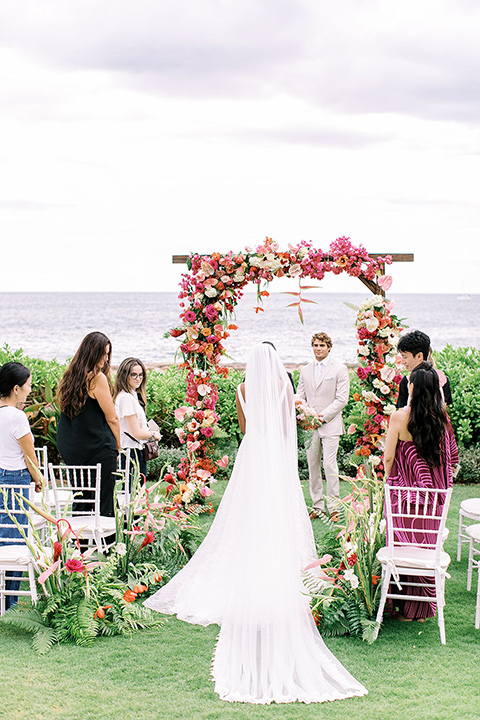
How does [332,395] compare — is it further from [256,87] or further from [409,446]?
→ [256,87]

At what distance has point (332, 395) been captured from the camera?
24.9 feet

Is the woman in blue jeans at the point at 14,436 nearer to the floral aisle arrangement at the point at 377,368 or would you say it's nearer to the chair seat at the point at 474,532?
the chair seat at the point at 474,532

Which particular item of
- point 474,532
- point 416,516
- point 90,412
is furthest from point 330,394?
point 416,516

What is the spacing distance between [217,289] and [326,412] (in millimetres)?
1791

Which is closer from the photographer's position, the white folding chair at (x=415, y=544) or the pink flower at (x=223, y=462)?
the white folding chair at (x=415, y=544)

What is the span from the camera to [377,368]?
7066 millimetres

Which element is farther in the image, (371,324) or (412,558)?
(371,324)

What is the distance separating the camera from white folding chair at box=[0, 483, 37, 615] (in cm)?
445

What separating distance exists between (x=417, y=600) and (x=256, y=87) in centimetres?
1866

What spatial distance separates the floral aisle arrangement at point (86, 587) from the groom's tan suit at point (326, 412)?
8.91ft

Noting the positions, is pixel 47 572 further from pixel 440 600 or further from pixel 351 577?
pixel 440 600

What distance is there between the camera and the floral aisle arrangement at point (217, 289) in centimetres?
713

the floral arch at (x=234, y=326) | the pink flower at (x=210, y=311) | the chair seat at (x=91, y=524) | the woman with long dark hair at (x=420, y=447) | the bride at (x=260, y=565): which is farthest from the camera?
the pink flower at (x=210, y=311)

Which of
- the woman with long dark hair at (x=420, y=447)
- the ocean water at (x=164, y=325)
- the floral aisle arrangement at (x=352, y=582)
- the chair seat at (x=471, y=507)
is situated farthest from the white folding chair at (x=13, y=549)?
the ocean water at (x=164, y=325)
